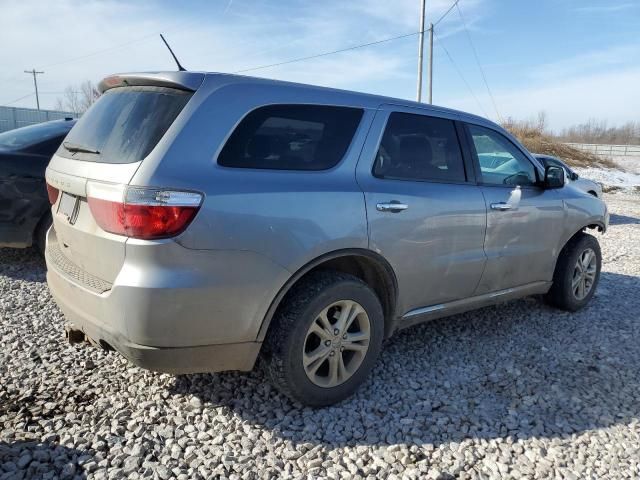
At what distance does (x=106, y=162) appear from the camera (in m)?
2.53

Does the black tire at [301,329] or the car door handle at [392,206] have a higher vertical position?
the car door handle at [392,206]

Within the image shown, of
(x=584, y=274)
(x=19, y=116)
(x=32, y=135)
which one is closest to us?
(x=584, y=274)

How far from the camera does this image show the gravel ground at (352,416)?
2.47 m

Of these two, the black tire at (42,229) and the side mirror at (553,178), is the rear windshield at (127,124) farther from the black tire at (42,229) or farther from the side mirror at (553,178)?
the side mirror at (553,178)

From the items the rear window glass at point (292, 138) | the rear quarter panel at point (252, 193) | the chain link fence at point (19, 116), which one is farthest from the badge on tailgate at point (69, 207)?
the chain link fence at point (19, 116)

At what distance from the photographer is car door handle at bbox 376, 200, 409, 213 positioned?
297 centimetres

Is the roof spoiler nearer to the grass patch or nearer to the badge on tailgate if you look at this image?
the badge on tailgate

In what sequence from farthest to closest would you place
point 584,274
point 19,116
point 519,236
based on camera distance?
point 19,116 → point 584,274 → point 519,236

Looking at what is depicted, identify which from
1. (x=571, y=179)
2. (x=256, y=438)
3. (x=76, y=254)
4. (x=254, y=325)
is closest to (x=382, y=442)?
(x=256, y=438)

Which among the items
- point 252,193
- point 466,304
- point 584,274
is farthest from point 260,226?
point 584,274

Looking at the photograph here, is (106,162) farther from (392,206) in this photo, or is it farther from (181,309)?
(392,206)

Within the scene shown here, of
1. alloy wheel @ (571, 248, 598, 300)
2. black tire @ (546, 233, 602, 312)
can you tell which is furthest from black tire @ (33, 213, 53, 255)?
alloy wheel @ (571, 248, 598, 300)

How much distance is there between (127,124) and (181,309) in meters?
0.99

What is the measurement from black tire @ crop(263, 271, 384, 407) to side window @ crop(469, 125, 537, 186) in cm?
152
